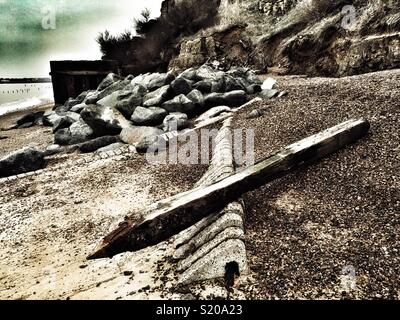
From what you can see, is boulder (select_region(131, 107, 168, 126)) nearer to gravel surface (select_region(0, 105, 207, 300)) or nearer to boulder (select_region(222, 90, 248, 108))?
boulder (select_region(222, 90, 248, 108))

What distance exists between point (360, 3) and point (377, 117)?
5.57m

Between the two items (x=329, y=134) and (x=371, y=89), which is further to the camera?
(x=371, y=89)

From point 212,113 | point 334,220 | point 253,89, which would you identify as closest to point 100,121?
point 212,113

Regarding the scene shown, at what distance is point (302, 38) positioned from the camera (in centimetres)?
827

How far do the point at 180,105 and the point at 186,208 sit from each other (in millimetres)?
3917

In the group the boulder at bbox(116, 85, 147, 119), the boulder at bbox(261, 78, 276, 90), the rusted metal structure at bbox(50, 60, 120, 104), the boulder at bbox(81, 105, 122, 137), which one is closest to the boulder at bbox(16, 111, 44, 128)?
the rusted metal structure at bbox(50, 60, 120, 104)

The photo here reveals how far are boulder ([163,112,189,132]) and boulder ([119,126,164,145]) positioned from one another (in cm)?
17

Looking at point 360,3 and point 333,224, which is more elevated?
point 360,3

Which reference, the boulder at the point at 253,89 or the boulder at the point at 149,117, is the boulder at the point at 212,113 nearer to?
the boulder at the point at 149,117

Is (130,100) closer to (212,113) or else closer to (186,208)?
(212,113)

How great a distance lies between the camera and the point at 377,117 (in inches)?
134

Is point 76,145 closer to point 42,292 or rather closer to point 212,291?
point 42,292

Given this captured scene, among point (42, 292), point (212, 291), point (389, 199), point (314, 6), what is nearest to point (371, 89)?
point (389, 199)

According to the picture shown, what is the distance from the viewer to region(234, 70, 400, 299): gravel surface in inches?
67.6
